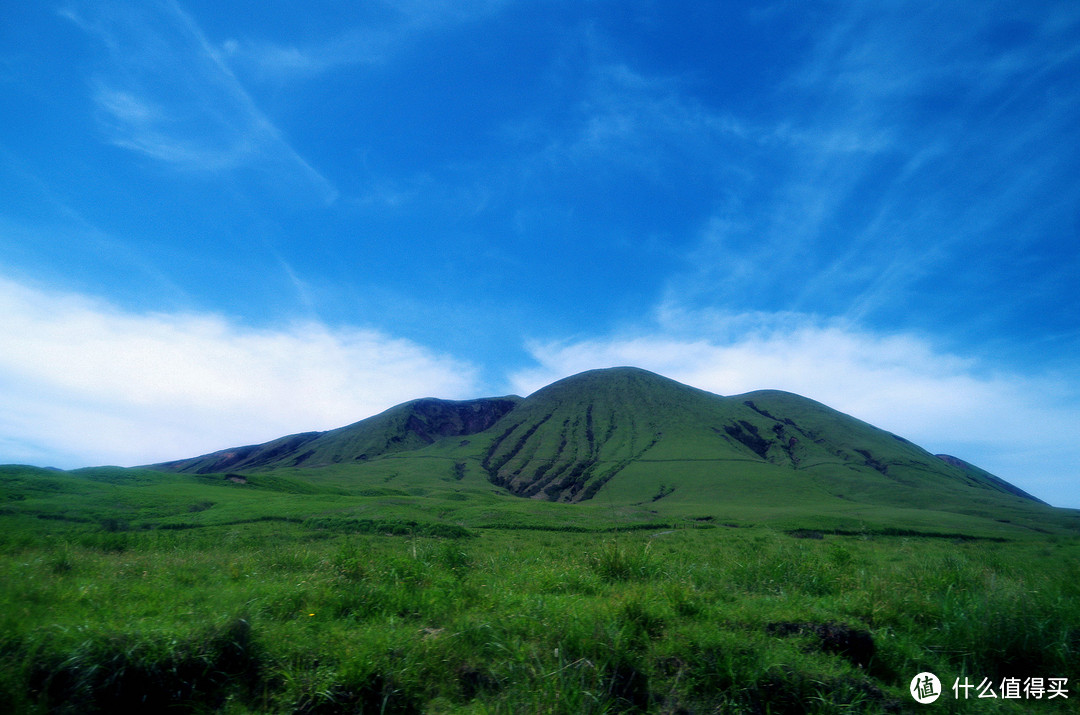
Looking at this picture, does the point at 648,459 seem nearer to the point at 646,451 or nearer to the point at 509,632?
the point at 646,451

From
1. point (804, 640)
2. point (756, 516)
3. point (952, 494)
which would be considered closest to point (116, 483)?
point (804, 640)

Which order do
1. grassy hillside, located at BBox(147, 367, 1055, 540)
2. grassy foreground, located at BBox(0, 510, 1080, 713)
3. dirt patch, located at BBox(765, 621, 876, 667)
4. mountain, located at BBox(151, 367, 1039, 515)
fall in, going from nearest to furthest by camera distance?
grassy foreground, located at BBox(0, 510, 1080, 713) < dirt patch, located at BBox(765, 621, 876, 667) < grassy hillside, located at BBox(147, 367, 1055, 540) < mountain, located at BBox(151, 367, 1039, 515)

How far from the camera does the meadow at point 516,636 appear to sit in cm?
537

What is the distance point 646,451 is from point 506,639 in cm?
12623

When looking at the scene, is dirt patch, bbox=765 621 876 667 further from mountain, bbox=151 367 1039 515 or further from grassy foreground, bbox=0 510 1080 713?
mountain, bbox=151 367 1039 515

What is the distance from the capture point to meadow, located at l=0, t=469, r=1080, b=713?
5.37 m

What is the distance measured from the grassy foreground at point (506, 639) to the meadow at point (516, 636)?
24 millimetres

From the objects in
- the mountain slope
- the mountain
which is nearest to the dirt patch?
the mountain

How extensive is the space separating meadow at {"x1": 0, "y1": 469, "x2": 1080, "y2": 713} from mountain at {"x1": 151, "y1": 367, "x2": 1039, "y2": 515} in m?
77.6

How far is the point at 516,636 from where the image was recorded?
6305 millimetres

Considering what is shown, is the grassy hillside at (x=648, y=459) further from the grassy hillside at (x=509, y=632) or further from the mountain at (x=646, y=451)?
the grassy hillside at (x=509, y=632)

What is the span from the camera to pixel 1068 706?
19.9ft

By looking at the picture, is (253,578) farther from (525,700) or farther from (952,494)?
(952,494)

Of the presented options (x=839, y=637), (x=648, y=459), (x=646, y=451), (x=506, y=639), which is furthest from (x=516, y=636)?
(x=646, y=451)
